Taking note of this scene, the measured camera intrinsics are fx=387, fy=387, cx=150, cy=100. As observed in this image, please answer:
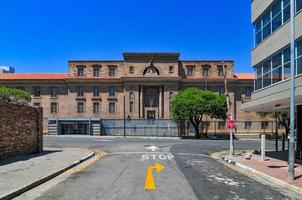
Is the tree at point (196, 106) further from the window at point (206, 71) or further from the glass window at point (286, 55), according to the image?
the glass window at point (286, 55)

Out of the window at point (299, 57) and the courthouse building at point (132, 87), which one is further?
the courthouse building at point (132, 87)

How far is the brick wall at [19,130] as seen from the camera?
60.2 ft

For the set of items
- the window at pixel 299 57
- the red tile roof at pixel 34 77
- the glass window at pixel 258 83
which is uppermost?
the red tile roof at pixel 34 77

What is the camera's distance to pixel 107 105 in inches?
3105

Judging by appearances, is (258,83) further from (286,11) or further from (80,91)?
(80,91)

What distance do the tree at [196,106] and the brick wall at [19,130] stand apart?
40.1 m

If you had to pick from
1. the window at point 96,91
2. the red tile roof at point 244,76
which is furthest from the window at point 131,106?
the red tile roof at point 244,76

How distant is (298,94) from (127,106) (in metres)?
62.5

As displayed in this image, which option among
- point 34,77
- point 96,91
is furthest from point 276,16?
point 34,77

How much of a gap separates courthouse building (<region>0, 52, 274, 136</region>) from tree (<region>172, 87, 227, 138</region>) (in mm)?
13010

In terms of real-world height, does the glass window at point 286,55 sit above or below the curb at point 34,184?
above

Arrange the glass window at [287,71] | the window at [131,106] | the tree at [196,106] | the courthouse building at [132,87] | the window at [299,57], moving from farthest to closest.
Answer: the window at [131,106] → the courthouse building at [132,87] → the tree at [196,106] → the glass window at [287,71] → the window at [299,57]

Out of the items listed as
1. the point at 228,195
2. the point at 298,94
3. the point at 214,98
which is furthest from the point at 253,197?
the point at 214,98

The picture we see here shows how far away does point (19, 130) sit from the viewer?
Answer: 20406 mm
